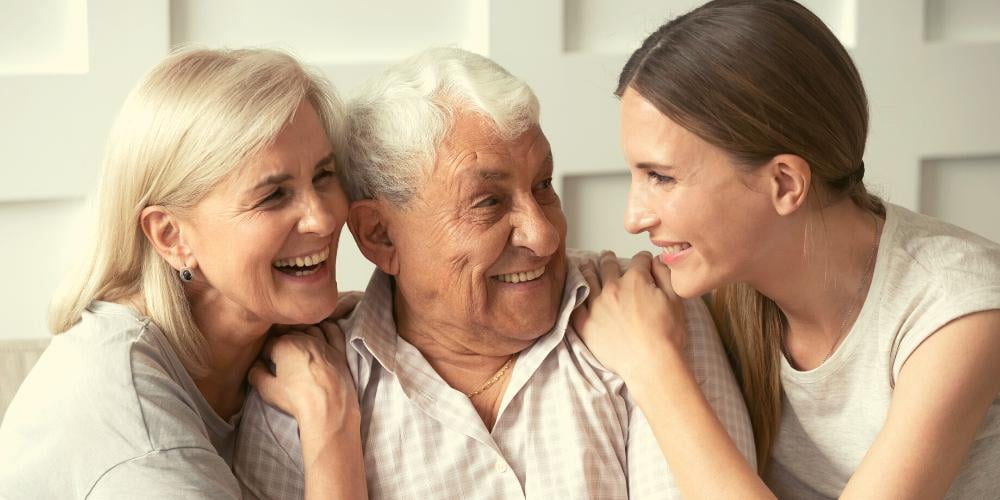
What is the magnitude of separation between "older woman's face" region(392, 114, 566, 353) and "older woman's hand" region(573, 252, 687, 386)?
7 cm

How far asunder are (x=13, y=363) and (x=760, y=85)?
53.1 inches

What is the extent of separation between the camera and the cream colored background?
226 centimetres

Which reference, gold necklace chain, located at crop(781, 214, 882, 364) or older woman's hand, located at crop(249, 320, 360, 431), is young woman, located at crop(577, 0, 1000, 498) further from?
older woman's hand, located at crop(249, 320, 360, 431)

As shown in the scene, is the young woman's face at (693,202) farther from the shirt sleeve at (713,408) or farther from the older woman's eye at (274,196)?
the older woman's eye at (274,196)

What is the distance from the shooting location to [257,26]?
2.35m

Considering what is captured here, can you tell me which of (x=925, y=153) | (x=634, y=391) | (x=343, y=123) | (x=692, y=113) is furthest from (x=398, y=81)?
(x=925, y=153)

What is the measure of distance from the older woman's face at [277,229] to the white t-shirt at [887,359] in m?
0.78

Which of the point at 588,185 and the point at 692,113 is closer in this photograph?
the point at 692,113

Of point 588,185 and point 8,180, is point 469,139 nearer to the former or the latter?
point 588,185

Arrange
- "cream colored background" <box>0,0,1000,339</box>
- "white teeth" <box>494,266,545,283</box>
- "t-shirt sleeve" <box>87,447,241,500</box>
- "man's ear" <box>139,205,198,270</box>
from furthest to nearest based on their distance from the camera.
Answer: "cream colored background" <box>0,0,1000,339</box> → "white teeth" <box>494,266,545,283</box> → "man's ear" <box>139,205,198,270</box> → "t-shirt sleeve" <box>87,447,241,500</box>

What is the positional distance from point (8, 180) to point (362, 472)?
976mm

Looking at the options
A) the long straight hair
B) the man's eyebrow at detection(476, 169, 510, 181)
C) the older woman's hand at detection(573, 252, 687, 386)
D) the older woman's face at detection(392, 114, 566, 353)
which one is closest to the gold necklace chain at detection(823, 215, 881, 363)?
the long straight hair

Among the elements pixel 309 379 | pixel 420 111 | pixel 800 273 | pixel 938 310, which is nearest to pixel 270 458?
pixel 309 379

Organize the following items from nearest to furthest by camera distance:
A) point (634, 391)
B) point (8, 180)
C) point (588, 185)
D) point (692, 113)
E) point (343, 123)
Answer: point (692, 113) < point (634, 391) < point (343, 123) < point (8, 180) < point (588, 185)
